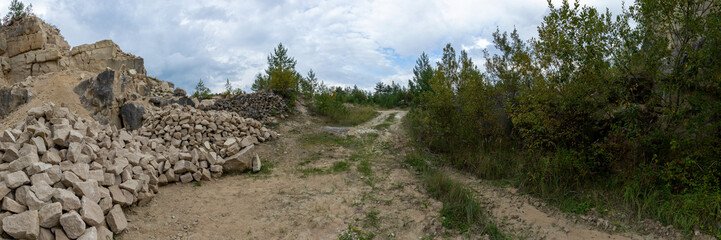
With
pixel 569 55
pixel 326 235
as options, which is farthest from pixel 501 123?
pixel 326 235

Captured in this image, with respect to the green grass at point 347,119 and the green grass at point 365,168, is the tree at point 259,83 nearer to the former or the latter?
the green grass at point 347,119

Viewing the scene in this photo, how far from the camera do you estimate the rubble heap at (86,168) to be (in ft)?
13.5

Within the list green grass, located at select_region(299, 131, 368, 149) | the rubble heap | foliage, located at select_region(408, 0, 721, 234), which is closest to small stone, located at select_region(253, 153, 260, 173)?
the rubble heap

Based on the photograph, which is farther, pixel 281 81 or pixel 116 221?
pixel 281 81

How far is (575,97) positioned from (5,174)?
7626mm

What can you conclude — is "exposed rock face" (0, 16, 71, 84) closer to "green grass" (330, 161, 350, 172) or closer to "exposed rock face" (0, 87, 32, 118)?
"exposed rock face" (0, 87, 32, 118)

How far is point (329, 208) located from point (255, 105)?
271 inches

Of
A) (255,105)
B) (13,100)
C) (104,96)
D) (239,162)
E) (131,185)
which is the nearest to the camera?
(131,185)

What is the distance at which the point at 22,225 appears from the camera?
383 cm

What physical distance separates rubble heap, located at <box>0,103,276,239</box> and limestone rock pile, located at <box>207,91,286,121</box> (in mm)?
2733

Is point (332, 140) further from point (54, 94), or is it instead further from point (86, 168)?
point (54, 94)

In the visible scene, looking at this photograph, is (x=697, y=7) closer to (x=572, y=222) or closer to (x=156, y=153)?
(x=572, y=222)

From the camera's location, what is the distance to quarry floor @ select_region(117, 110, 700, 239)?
4863mm

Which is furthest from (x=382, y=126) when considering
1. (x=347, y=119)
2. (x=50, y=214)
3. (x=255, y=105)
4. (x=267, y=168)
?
(x=50, y=214)
